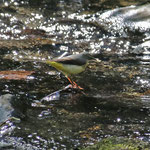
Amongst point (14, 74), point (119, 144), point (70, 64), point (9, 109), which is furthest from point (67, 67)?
point (119, 144)

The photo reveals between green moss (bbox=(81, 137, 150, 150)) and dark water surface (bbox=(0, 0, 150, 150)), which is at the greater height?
dark water surface (bbox=(0, 0, 150, 150))

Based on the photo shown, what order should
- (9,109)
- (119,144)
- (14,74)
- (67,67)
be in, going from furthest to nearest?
(14,74) < (67,67) < (9,109) < (119,144)

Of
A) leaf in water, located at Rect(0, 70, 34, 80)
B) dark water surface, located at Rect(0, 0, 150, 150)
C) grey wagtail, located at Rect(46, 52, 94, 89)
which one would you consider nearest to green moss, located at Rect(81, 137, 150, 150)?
dark water surface, located at Rect(0, 0, 150, 150)

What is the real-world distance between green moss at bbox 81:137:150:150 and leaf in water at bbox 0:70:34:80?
2.52 m

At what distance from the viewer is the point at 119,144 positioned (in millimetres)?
4250

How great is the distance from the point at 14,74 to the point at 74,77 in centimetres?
100

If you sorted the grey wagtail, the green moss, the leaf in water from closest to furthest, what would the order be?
the green moss < the grey wagtail < the leaf in water

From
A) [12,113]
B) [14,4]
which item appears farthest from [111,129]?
[14,4]

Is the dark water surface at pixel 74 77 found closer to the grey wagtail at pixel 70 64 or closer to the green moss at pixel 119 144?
the green moss at pixel 119 144

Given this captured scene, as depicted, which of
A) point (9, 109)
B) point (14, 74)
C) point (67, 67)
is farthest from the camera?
point (14, 74)

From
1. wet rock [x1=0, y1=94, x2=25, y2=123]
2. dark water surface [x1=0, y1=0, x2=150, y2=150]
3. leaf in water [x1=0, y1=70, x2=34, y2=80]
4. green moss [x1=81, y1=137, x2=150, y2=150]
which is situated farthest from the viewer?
leaf in water [x1=0, y1=70, x2=34, y2=80]

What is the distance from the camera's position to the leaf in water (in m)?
6.44

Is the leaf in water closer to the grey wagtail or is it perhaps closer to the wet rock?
the grey wagtail

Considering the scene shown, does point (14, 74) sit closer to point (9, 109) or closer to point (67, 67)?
point (67, 67)
